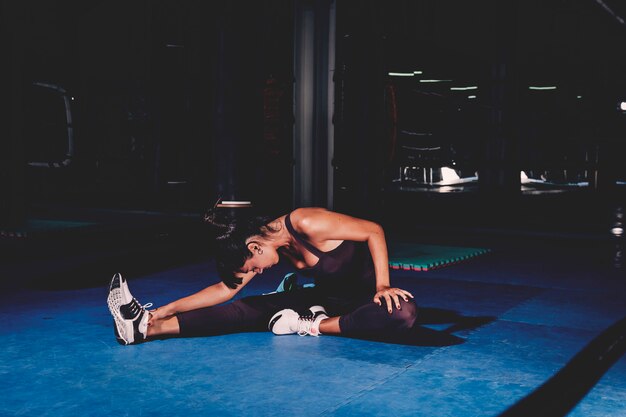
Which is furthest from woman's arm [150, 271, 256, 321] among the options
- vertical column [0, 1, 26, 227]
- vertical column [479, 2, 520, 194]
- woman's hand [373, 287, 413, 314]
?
vertical column [479, 2, 520, 194]

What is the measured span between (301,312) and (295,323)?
104mm

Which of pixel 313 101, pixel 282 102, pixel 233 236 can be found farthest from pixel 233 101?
pixel 233 236

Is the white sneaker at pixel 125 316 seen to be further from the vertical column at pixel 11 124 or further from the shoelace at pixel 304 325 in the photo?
the vertical column at pixel 11 124

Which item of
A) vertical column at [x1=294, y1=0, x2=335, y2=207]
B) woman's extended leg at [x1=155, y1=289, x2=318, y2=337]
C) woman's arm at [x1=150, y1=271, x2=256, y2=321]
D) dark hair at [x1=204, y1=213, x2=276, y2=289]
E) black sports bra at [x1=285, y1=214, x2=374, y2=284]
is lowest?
woman's extended leg at [x1=155, y1=289, x2=318, y2=337]

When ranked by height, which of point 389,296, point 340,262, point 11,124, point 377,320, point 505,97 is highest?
point 505,97

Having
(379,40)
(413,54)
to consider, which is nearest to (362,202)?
(379,40)

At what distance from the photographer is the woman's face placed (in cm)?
279

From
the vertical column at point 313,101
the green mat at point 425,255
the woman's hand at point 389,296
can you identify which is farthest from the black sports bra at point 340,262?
the vertical column at point 313,101

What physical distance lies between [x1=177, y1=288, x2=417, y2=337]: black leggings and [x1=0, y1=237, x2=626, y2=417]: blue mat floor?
0.21 ft

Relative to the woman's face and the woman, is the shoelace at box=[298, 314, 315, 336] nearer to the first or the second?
the woman

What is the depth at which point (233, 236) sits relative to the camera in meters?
2.79

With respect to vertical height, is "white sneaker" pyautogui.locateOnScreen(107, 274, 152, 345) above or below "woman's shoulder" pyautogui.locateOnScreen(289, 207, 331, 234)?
below

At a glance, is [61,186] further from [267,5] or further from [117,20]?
[267,5]

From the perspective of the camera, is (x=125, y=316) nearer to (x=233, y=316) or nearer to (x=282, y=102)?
(x=233, y=316)
